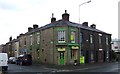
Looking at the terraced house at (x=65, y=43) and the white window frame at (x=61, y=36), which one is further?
the white window frame at (x=61, y=36)

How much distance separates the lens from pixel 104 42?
5250 cm

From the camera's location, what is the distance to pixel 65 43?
39031 millimetres

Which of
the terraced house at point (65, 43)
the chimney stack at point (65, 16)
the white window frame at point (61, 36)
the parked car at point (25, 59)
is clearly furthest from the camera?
the chimney stack at point (65, 16)

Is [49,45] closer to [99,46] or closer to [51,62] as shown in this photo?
[51,62]

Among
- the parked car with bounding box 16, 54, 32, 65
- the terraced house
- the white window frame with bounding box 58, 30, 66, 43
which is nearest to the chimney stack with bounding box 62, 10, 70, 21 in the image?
the terraced house

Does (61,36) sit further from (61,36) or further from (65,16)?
(65,16)

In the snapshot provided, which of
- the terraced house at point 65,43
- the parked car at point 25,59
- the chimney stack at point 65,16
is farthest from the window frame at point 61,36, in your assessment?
the parked car at point 25,59

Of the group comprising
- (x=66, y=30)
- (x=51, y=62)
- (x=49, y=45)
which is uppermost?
(x=66, y=30)

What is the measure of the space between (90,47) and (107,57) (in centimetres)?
887

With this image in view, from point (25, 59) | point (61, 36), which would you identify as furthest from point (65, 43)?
point (25, 59)

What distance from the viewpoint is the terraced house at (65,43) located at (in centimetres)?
3919

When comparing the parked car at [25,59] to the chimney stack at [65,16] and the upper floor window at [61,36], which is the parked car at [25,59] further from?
the chimney stack at [65,16]

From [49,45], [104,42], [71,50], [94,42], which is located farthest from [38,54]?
[104,42]

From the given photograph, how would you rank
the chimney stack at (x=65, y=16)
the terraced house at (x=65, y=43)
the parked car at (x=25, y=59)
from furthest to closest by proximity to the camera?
1. the chimney stack at (x=65, y=16)
2. the parked car at (x=25, y=59)
3. the terraced house at (x=65, y=43)
